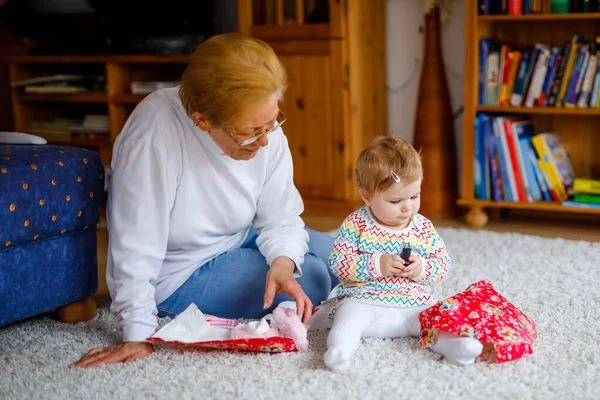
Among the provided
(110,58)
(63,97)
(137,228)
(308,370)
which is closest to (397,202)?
(308,370)

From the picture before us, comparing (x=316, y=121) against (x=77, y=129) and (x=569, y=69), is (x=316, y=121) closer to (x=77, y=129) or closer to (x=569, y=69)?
(x=569, y=69)

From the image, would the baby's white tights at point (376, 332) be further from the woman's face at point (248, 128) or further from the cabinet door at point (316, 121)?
the cabinet door at point (316, 121)

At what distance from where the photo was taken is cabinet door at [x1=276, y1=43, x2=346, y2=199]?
2.96m

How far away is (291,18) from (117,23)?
2.56ft

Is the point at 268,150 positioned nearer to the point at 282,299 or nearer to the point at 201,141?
the point at 201,141

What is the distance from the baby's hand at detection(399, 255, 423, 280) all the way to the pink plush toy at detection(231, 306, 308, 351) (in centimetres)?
23

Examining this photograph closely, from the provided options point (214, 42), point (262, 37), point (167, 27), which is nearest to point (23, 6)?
point (167, 27)

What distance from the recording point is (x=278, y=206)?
1812 millimetres

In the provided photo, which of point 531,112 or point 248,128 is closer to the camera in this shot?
point 248,128

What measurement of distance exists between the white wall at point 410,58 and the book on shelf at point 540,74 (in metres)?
0.27

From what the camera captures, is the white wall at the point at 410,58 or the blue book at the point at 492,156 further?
the white wall at the point at 410,58

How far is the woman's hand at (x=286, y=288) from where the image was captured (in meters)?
1.61

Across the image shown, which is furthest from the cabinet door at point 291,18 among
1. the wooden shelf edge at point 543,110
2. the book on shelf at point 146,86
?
the wooden shelf edge at point 543,110

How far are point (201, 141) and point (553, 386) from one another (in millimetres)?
841
